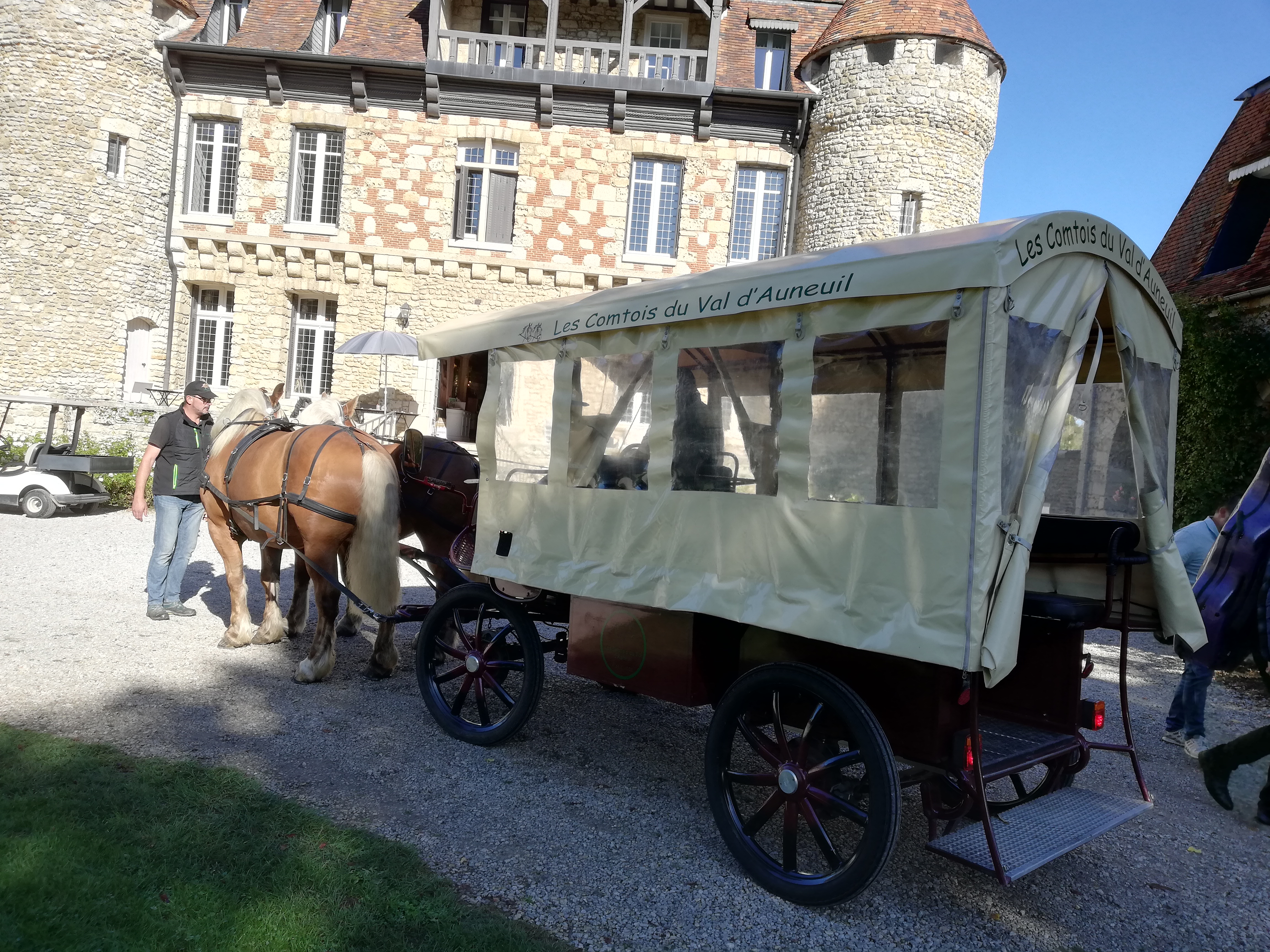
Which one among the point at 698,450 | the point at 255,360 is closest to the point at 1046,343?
the point at 698,450

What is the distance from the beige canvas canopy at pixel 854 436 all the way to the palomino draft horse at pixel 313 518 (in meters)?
1.02

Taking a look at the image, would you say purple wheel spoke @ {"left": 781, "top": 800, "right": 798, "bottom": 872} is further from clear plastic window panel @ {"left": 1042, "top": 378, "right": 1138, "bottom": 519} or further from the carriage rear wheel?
clear plastic window panel @ {"left": 1042, "top": 378, "right": 1138, "bottom": 519}

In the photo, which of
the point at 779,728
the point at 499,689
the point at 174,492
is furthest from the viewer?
the point at 174,492

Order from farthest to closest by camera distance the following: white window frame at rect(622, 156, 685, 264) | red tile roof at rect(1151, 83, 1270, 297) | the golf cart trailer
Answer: white window frame at rect(622, 156, 685, 264) < red tile roof at rect(1151, 83, 1270, 297) < the golf cart trailer

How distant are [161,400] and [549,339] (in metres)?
17.1

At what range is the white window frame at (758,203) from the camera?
1892 centimetres

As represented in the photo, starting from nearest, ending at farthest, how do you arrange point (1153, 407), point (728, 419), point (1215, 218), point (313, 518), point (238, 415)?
point (728, 419) → point (1153, 407) → point (313, 518) → point (238, 415) → point (1215, 218)

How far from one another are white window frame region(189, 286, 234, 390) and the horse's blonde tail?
16.1 m

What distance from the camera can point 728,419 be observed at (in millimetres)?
3656

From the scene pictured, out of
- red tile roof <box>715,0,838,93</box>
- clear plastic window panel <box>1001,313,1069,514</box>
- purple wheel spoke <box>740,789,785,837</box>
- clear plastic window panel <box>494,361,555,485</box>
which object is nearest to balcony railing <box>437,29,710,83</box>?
red tile roof <box>715,0,838,93</box>

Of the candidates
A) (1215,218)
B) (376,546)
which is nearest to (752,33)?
(1215,218)

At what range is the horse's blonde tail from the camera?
17.3ft

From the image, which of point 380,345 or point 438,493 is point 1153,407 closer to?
point 438,493

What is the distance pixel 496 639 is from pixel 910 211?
53.3 ft
